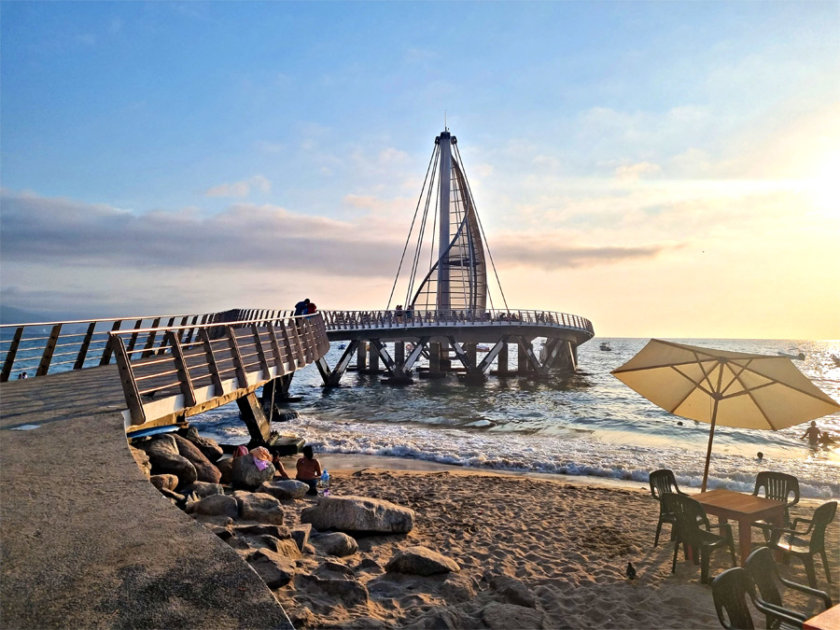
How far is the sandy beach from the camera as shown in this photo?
4316mm

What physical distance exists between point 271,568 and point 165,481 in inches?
126

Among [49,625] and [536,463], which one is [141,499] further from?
[536,463]

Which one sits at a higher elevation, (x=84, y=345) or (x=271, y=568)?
(x=84, y=345)

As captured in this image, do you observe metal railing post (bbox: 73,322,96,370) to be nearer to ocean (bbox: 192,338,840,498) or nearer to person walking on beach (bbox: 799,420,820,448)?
ocean (bbox: 192,338,840,498)

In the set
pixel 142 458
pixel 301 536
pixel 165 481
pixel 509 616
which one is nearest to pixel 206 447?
pixel 142 458

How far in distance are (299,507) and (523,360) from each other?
133ft

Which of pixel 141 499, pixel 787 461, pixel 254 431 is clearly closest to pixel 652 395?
pixel 141 499

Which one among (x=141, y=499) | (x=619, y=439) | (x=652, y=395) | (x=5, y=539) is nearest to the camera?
(x=5, y=539)

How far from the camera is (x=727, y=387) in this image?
6824 millimetres

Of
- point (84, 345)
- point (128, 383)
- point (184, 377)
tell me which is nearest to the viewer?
point (128, 383)

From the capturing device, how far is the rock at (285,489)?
8.22 m

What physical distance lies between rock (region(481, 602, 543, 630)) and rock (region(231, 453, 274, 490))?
545 cm

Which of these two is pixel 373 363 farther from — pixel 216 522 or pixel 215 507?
pixel 216 522

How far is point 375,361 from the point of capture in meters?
43.9
